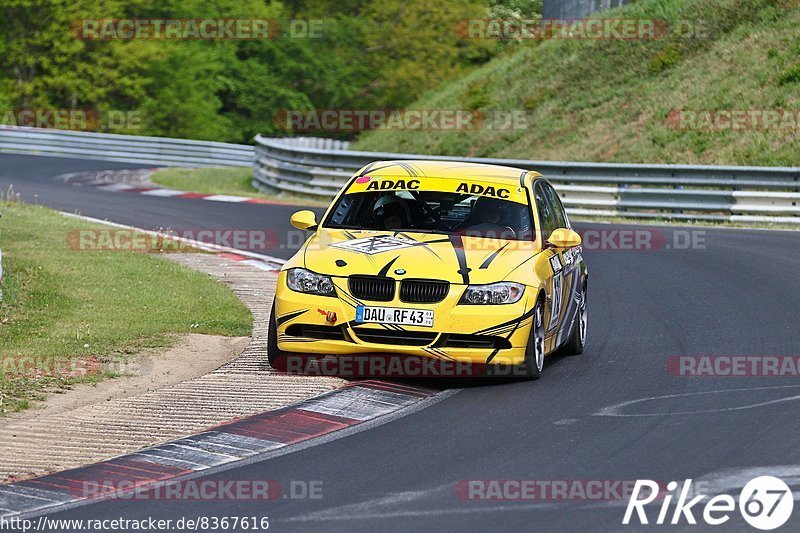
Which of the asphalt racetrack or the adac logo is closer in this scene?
the asphalt racetrack

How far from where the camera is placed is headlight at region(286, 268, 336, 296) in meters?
9.21

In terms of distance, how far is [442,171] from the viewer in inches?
418

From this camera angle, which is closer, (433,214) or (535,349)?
(535,349)

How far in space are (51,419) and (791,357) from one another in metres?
5.75

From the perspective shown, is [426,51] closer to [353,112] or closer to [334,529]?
[353,112]

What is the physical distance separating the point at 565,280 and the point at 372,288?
1988mm

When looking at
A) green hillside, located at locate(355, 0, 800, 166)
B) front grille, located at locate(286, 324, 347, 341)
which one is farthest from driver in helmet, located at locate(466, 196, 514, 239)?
green hillside, located at locate(355, 0, 800, 166)

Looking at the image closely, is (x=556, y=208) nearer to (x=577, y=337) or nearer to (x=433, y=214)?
(x=577, y=337)

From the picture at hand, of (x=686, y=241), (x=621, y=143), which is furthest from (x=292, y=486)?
(x=621, y=143)
